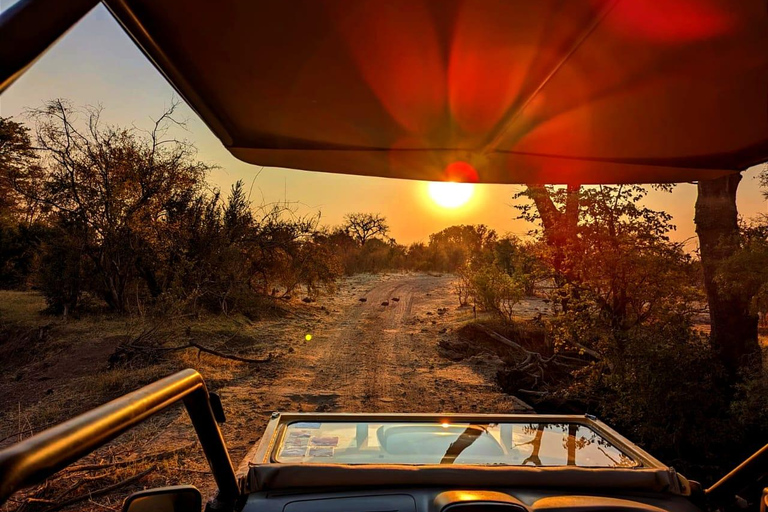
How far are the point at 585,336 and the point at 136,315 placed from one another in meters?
9.32

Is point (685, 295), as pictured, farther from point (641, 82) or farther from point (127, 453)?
point (127, 453)

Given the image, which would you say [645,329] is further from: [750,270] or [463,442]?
[463,442]

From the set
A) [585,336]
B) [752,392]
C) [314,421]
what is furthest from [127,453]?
[752,392]

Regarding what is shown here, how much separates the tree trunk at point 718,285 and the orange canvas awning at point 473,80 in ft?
16.5

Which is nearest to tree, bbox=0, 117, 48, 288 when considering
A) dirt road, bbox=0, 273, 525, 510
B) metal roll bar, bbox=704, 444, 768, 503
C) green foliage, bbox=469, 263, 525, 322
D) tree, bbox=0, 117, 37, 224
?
tree, bbox=0, 117, 37, 224

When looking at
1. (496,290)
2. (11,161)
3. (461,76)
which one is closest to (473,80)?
(461,76)

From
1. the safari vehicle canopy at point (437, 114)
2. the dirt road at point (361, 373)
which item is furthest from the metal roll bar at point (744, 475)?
the dirt road at point (361, 373)

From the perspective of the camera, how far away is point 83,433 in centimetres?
66

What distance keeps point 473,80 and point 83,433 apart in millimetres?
1454

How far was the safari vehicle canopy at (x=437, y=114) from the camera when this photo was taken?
115 cm

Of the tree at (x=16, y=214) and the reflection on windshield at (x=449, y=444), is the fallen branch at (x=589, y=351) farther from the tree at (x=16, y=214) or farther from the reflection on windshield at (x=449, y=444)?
the tree at (x=16, y=214)

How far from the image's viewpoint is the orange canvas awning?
47.1 inches

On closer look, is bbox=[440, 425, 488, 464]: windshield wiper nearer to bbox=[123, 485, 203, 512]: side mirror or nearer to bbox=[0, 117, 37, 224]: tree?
bbox=[123, 485, 203, 512]: side mirror

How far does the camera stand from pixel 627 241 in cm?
701
